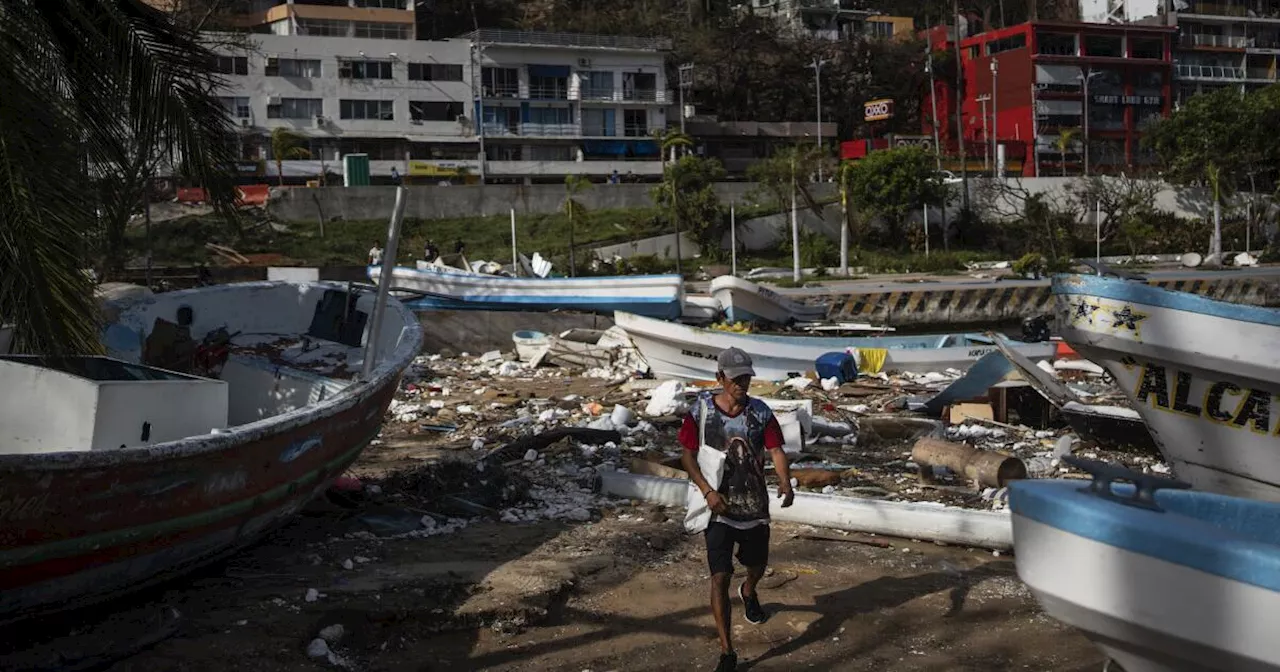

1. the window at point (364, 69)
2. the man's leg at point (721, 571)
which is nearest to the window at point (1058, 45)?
the window at point (364, 69)

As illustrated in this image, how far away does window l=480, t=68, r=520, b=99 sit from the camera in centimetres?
5431

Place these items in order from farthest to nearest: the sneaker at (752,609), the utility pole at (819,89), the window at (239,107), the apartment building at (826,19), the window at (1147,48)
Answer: the apartment building at (826,19), the window at (1147,48), the utility pole at (819,89), the window at (239,107), the sneaker at (752,609)

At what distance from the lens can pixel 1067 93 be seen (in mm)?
60562

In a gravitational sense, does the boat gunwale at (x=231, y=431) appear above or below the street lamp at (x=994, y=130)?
below

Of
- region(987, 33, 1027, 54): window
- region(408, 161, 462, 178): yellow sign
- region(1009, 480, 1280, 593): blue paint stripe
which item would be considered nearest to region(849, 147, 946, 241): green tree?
region(408, 161, 462, 178): yellow sign

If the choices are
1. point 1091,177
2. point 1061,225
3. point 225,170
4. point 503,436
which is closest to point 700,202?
point 1061,225

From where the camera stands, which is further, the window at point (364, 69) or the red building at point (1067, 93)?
the red building at point (1067, 93)

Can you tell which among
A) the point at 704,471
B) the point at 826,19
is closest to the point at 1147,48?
the point at 826,19

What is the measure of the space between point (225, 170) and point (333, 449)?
2.19 m

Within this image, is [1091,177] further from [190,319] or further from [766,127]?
[190,319]

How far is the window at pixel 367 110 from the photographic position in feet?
169

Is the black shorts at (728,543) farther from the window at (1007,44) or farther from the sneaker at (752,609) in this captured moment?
the window at (1007,44)

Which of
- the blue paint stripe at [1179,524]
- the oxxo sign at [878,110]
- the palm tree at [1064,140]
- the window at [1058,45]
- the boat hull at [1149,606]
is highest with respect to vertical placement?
the window at [1058,45]

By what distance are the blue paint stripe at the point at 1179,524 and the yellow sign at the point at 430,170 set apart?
49182 mm
